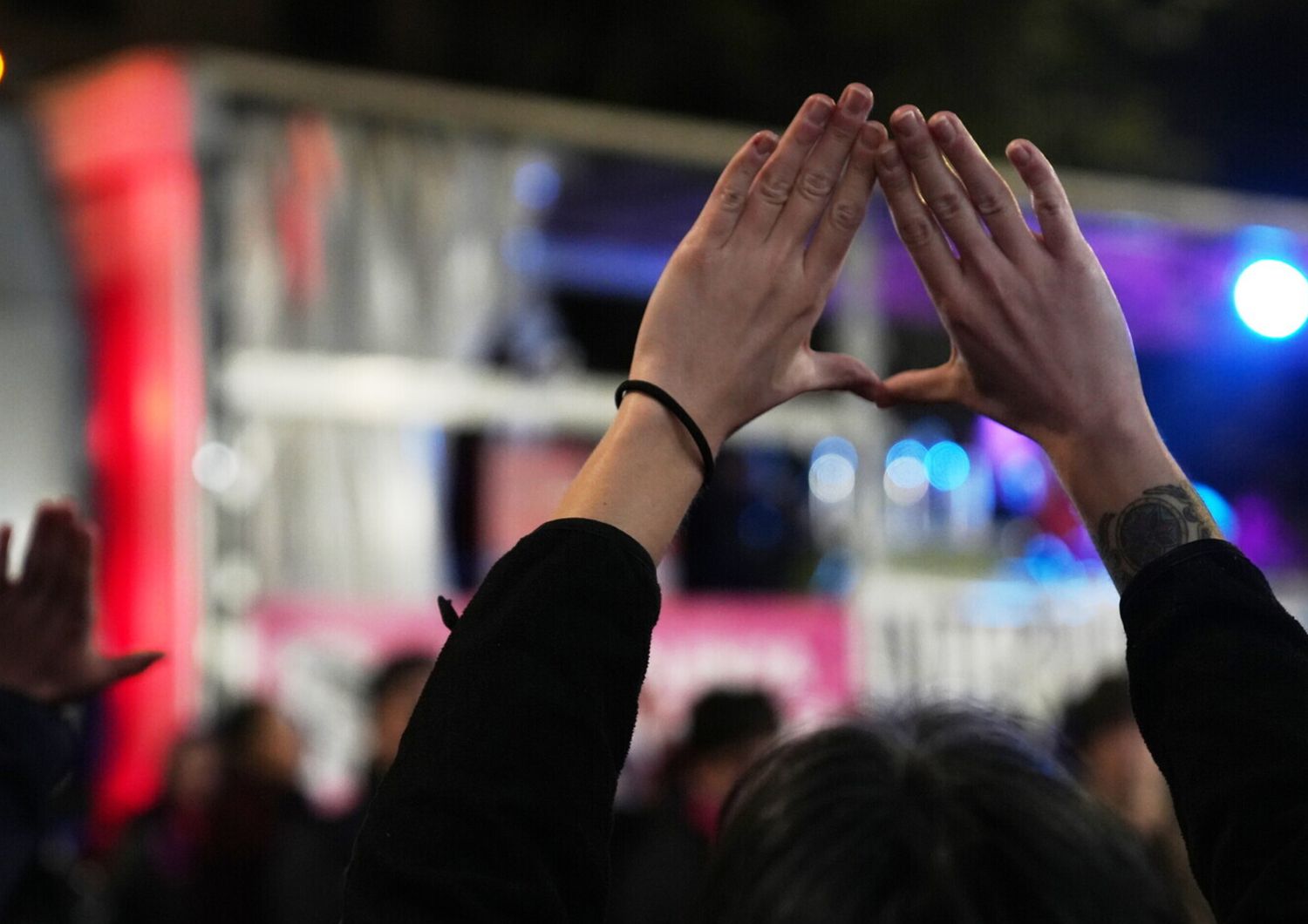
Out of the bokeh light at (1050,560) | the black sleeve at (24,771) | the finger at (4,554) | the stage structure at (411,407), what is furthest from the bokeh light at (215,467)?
the black sleeve at (24,771)

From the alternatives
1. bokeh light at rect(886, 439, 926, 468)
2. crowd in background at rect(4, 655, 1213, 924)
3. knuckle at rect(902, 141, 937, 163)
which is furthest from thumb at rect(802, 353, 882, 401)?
bokeh light at rect(886, 439, 926, 468)

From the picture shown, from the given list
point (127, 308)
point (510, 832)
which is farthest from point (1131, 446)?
point (127, 308)

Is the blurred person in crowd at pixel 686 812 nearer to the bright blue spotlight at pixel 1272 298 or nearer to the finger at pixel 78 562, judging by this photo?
the finger at pixel 78 562

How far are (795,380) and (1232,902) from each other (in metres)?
0.63

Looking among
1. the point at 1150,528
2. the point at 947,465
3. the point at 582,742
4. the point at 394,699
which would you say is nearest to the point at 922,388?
the point at 1150,528

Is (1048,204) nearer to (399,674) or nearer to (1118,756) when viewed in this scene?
(1118,756)

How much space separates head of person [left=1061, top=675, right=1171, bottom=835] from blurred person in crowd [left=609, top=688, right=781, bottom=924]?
0.93 m

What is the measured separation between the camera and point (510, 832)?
1243 millimetres

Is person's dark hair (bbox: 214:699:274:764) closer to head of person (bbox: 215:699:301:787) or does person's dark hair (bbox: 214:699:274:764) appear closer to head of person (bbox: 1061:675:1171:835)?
head of person (bbox: 215:699:301:787)

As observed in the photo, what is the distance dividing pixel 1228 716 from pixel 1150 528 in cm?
22

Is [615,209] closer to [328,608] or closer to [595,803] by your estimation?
[328,608]

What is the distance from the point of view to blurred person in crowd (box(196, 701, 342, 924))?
4.72 m

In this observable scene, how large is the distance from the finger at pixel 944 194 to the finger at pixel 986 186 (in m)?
0.01

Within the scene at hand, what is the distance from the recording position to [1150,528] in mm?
1519
